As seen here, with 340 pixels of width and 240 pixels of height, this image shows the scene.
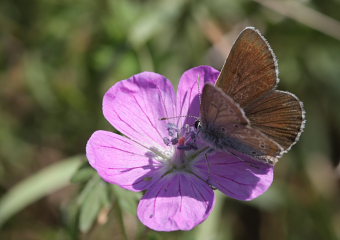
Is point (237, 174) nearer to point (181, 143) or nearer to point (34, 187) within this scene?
point (181, 143)

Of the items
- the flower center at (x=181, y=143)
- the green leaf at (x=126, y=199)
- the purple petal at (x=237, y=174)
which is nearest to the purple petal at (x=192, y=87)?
the flower center at (x=181, y=143)

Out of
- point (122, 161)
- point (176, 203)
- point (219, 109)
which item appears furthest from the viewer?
point (122, 161)

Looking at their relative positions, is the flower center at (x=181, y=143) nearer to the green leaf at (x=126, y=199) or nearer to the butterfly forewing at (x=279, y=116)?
the green leaf at (x=126, y=199)

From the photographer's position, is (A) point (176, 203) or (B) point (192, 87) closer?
(A) point (176, 203)

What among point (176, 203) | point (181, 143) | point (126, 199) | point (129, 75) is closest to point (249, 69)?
point (181, 143)

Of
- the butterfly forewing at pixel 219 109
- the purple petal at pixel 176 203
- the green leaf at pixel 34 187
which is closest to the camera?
the butterfly forewing at pixel 219 109

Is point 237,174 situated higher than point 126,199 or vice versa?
point 126,199

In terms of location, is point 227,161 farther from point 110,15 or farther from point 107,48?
point 110,15
